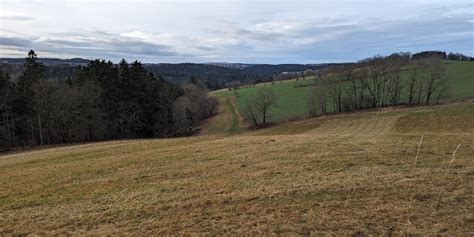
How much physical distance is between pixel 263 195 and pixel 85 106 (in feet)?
151

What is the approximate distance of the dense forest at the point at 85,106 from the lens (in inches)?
1882

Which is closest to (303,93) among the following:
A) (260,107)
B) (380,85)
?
(380,85)

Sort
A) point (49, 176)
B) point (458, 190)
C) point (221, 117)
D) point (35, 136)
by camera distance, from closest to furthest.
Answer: point (458, 190) → point (49, 176) → point (35, 136) → point (221, 117)

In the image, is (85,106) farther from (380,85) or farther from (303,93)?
(303,93)

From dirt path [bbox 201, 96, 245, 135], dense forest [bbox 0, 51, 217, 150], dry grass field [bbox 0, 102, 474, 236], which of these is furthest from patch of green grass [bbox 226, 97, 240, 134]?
dry grass field [bbox 0, 102, 474, 236]

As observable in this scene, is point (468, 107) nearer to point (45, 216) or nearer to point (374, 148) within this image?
point (374, 148)

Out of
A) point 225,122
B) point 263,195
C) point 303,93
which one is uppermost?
point 263,195

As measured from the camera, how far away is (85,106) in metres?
50.2

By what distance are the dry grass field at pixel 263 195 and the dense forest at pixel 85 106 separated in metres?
34.6

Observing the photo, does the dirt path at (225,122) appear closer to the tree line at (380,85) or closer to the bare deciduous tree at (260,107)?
the bare deciduous tree at (260,107)

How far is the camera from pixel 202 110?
8762 centimetres

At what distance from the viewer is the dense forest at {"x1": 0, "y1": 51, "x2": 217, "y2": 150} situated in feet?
157

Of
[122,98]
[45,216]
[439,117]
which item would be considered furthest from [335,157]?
[122,98]

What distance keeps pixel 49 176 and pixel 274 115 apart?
5586 centimetres
